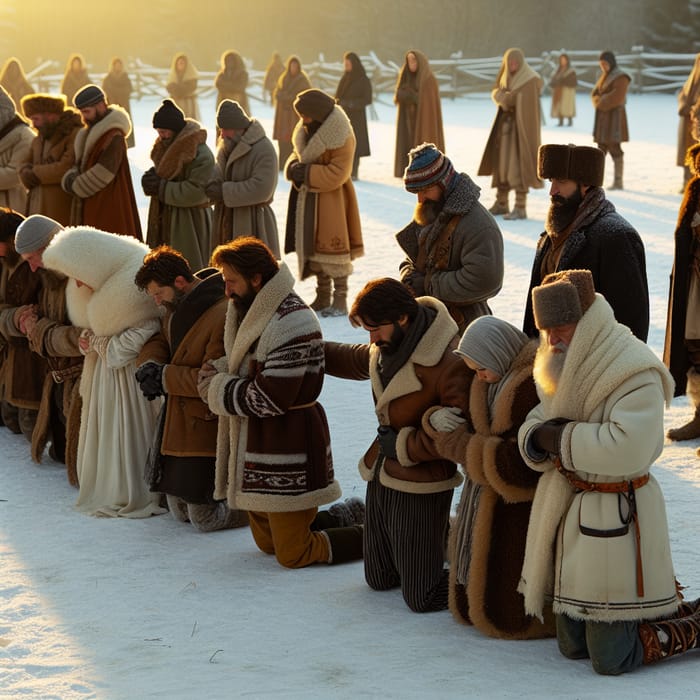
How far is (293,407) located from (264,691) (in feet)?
4.65

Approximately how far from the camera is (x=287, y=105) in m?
17.6

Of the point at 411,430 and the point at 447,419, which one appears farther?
the point at 411,430

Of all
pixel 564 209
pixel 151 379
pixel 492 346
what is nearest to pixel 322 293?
pixel 151 379

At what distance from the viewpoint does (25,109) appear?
9047mm

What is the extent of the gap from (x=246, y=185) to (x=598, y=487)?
5.22 metres

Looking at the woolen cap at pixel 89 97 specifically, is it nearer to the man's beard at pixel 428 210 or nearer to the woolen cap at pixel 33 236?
the woolen cap at pixel 33 236

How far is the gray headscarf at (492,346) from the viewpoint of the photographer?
444cm

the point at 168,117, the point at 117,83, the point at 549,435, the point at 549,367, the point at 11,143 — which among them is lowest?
the point at 549,435

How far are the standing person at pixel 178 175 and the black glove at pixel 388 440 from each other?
438cm

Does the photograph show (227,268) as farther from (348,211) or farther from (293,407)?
(348,211)

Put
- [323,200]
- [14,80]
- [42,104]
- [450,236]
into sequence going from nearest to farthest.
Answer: [450,236] → [42,104] → [323,200] → [14,80]

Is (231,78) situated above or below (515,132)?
above

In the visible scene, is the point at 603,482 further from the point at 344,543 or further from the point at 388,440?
the point at 344,543

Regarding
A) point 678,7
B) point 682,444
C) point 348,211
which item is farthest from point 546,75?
point 682,444
